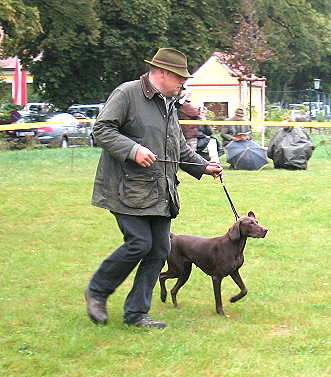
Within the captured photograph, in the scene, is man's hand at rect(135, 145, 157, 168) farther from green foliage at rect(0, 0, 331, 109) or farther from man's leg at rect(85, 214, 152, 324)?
green foliage at rect(0, 0, 331, 109)

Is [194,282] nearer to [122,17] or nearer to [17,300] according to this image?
[17,300]

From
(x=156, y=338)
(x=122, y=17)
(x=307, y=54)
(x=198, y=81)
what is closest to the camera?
(x=156, y=338)

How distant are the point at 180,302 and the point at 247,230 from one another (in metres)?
1.05

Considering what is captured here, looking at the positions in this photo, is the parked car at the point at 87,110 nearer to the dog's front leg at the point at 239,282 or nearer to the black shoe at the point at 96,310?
the dog's front leg at the point at 239,282

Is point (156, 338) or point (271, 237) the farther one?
point (271, 237)

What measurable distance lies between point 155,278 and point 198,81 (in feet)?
117

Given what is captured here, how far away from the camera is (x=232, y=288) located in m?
7.79

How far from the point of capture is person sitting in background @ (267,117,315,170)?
62.4ft

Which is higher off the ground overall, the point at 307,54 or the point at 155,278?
the point at 307,54

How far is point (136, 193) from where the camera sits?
612 centimetres

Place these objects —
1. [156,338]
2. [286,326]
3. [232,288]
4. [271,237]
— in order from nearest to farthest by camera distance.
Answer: [156,338]
[286,326]
[232,288]
[271,237]

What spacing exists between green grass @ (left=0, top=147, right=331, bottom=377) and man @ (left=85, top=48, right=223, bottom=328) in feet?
1.36

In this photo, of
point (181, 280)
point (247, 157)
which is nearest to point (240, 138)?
point (247, 157)

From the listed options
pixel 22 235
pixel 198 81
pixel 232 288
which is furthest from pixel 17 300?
pixel 198 81
